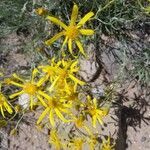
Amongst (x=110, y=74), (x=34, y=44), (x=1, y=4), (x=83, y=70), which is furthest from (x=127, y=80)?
(x=1, y=4)

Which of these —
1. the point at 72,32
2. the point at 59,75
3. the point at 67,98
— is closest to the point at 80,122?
the point at 67,98

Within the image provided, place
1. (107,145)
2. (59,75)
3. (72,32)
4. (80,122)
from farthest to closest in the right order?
(107,145) < (80,122) < (59,75) < (72,32)

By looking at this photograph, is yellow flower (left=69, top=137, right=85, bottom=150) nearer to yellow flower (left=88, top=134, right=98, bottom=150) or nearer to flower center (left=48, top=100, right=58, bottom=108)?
yellow flower (left=88, top=134, right=98, bottom=150)

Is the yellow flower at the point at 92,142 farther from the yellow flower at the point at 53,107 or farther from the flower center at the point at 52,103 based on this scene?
the flower center at the point at 52,103

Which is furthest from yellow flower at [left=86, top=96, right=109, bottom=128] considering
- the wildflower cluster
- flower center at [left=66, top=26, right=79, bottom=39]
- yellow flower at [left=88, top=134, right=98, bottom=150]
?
flower center at [left=66, top=26, right=79, bottom=39]

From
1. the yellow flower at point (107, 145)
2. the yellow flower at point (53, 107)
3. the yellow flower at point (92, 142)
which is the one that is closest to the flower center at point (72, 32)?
the yellow flower at point (53, 107)

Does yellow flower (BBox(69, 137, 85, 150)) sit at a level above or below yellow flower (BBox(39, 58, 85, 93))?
below

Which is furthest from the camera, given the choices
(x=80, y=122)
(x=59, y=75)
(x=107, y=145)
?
(x=107, y=145)

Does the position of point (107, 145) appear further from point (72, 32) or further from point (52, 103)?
point (72, 32)
